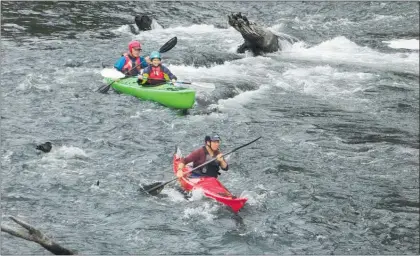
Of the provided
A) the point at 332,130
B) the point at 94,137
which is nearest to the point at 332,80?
the point at 332,130

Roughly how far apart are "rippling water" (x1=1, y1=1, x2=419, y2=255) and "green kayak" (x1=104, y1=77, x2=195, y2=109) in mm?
256

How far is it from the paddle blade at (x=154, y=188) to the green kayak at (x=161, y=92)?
4.29 m

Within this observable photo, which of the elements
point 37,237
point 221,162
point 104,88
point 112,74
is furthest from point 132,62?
point 37,237

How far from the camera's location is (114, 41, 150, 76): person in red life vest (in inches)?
699

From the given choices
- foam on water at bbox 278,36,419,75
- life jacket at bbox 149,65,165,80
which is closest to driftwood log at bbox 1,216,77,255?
life jacket at bbox 149,65,165,80

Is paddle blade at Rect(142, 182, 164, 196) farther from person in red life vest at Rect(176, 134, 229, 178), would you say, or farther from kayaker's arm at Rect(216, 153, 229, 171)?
kayaker's arm at Rect(216, 153, 229, 171)

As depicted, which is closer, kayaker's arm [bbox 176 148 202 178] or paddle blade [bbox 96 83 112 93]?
kayaker's arm [bbox 176 148 202 178]

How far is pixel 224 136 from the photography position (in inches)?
587

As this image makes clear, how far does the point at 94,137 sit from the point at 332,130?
5.27 metres

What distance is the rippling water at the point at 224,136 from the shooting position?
11.0 m

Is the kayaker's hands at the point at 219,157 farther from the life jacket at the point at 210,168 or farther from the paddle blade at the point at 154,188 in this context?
the paddle blade at the point at 154,188

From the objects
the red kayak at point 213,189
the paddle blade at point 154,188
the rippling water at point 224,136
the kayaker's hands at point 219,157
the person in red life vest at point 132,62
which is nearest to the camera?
the rippling water at point 224,136

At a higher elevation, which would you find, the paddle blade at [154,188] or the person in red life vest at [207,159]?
the person in red life vest at [207,159]

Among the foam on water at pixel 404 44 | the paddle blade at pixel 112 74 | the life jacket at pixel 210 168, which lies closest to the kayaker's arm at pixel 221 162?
the life jacket at pixel 210 168
